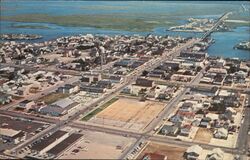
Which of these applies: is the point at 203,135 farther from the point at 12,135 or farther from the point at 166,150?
the point at 12,135

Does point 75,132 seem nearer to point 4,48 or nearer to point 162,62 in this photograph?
point 162,62

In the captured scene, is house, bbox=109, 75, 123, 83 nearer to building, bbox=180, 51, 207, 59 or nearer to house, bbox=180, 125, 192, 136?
house, bbox=180, 125, 192, 136

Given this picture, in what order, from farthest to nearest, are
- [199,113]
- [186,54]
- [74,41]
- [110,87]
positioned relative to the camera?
[74,41]
[186,54]
[110,87]
[199,113]

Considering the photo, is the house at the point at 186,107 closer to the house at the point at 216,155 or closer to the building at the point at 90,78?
the house at the point at 216,155

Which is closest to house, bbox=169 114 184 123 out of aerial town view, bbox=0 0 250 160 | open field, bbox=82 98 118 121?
aerial town view, bbox=0 0 250 160

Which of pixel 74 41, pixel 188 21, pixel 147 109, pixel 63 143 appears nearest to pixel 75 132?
pixel 63 143

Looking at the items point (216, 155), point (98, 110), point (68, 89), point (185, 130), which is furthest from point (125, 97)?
point (216, 155)
